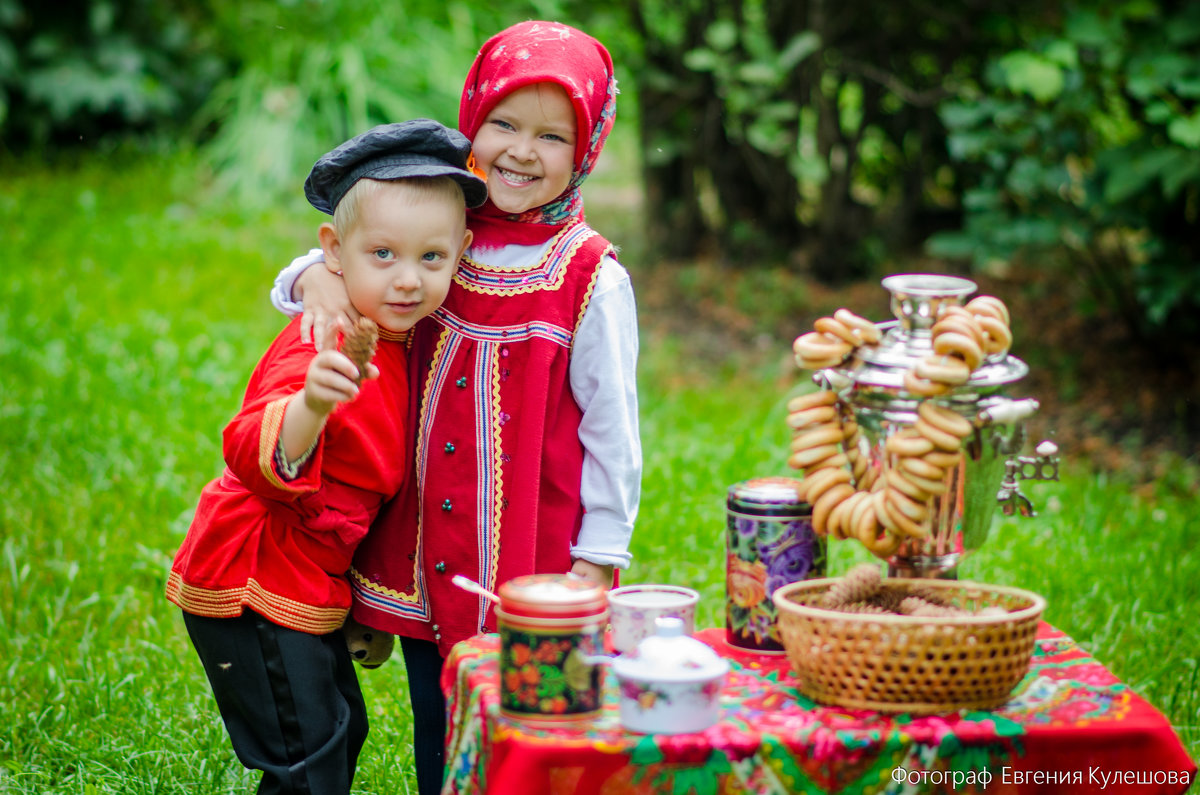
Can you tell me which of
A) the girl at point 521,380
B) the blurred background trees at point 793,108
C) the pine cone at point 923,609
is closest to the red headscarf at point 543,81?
the girl at point 521,380

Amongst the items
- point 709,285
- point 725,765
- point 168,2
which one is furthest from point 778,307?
point 168,2

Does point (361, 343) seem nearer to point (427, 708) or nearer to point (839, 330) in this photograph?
point (839, 330)

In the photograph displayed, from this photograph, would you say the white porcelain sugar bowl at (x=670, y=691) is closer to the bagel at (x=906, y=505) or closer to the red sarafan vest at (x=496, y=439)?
the bagel at (x=906, y=505)

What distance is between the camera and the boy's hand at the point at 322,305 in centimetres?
207

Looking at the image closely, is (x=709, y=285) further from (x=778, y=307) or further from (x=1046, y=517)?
(x=1046, y=517)

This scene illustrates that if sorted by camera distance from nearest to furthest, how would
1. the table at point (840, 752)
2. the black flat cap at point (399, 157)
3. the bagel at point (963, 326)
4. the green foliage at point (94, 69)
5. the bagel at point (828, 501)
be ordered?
the table at point (840, 752), the bagel at point (963, 326), the bagel at point (828, 501), the black flat cap at point (399, 157), the green foliage at point (94, 69)

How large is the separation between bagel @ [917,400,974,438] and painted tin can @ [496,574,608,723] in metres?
0.51

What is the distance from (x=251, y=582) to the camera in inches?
81.0

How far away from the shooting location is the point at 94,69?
30.4 feet

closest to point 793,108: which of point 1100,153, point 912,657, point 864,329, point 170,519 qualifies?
point 1100,153

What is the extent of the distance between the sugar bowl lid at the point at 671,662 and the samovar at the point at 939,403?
368mm

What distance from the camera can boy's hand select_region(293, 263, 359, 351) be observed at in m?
2.07

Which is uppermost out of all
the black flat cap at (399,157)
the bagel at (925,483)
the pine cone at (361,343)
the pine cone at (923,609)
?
Result: the black flat cap at (399,157)

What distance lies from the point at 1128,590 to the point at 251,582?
2570mm
